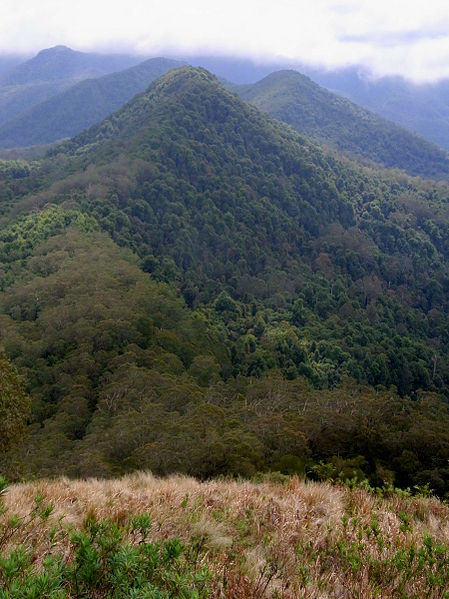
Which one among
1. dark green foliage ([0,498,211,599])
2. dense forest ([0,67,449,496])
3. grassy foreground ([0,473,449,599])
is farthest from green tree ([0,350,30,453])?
dark green foliage ([0,498,211,599])

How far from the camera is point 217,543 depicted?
14.7ft

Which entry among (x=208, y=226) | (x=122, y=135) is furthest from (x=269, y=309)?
(x=122, y=135)

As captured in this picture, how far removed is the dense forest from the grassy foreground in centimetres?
204

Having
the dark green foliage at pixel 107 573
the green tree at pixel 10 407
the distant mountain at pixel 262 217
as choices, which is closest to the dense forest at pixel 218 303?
the green tree at pixel 10 407

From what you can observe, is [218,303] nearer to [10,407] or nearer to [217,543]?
[10,407]

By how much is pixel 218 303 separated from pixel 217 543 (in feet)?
229

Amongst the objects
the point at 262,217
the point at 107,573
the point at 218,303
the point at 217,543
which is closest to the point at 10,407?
the point at 217,543

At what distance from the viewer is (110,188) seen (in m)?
82.2

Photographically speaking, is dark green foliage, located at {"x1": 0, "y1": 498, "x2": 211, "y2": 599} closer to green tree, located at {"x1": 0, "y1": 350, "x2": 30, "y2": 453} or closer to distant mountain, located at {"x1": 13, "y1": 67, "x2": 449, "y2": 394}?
green tree, located at {"x1": 0, "y1": 350, "x2": 30, "y2": 453}

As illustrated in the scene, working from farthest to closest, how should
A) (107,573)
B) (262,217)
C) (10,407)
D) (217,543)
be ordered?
(262,217), (10,407), (217,543), (107,573)

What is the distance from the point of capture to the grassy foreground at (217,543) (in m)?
3.32

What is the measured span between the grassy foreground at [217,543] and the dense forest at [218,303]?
2.04 m

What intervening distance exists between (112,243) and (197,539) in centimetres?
Answer: 6352

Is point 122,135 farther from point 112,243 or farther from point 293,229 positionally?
point 112,243
